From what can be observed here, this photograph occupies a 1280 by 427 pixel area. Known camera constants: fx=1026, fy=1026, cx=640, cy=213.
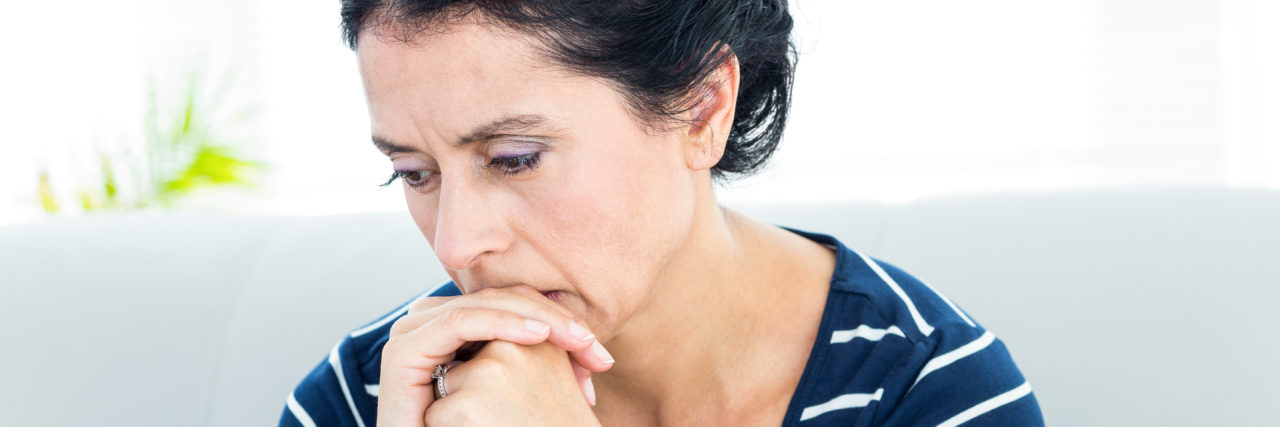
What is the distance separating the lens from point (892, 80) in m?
3.73

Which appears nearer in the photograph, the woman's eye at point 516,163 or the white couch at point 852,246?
the woman's eye at point 516,163

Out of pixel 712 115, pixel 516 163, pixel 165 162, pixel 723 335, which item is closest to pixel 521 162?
pixel 516 163

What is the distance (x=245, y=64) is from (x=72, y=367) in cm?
265

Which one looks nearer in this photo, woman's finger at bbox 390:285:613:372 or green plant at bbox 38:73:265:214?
woman's finger at bbox 390:285:613:372

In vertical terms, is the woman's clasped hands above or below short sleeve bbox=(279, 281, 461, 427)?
above

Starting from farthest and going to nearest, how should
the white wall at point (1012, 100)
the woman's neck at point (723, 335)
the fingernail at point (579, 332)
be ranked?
the white wall at point (1012, 100) < the woman's neck at point (723, 335) < the fingernail at point (579, 332)

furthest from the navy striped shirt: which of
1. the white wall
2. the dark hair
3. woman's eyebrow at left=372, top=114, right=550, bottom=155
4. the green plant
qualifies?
the green plant

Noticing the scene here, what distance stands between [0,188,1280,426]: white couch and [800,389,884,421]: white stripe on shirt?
379 mm

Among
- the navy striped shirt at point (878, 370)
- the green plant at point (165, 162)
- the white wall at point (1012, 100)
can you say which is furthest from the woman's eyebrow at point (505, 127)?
the green plant at point (165, 162)

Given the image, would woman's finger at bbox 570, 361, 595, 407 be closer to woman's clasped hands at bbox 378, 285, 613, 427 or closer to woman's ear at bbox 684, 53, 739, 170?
woman's clasped hands at bbox 378, 285, 613, 427

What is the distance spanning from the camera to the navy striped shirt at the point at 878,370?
1.23 m

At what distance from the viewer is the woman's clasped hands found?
42.6 inches

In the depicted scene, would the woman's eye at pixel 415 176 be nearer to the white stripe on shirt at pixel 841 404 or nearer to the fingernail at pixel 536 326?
the fingernail at pixel 536 326

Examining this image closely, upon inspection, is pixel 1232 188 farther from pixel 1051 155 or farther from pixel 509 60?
pixel 1051 155
